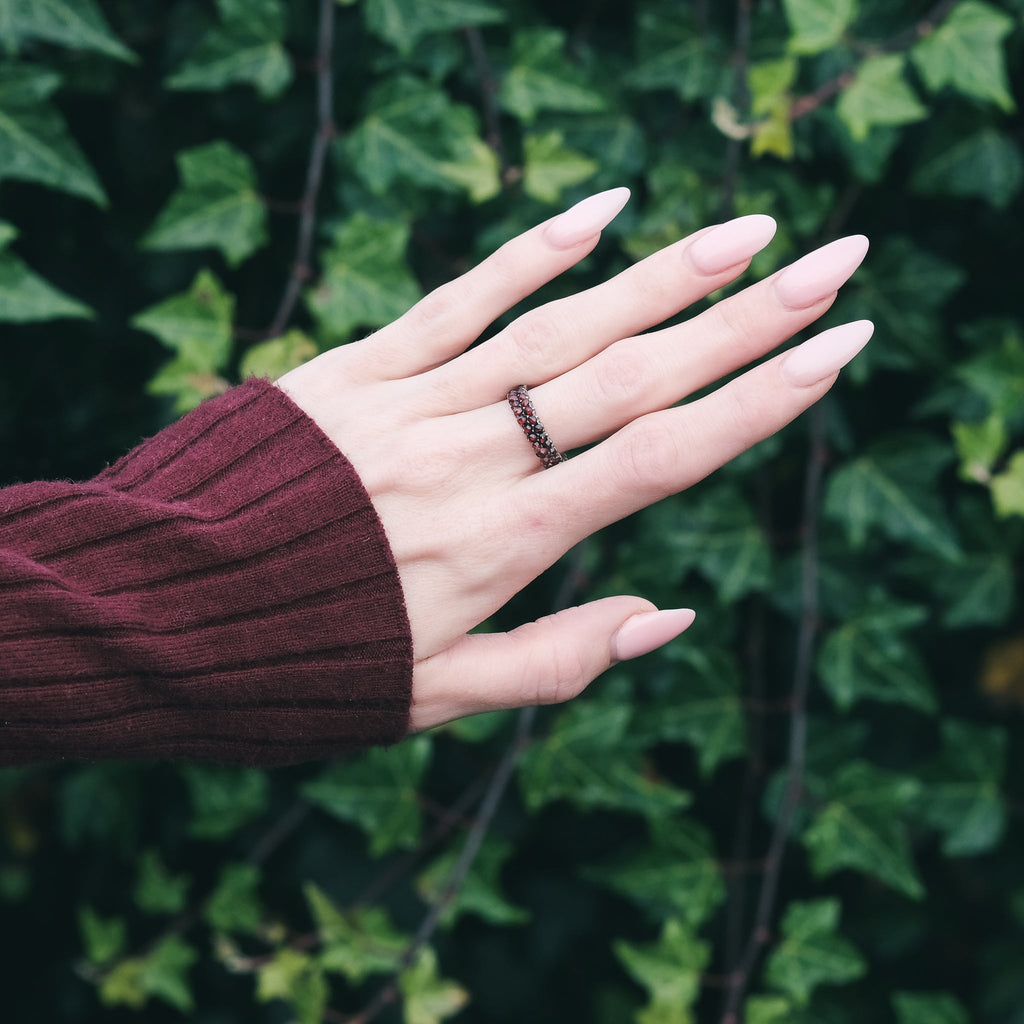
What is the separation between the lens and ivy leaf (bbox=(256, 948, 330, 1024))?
0.97 m

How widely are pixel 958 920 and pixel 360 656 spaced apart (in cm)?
104

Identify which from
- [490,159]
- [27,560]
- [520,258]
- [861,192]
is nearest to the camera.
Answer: [27,560]

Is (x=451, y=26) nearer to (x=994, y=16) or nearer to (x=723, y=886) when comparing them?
(x=994, y=16)

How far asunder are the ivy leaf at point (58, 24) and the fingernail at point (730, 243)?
57cm

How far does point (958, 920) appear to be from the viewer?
1268 mm

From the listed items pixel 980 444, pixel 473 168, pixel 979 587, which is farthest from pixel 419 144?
pixel 979 587

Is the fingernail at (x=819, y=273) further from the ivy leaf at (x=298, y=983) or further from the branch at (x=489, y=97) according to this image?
the ivy leaf at (x=298, y=983)

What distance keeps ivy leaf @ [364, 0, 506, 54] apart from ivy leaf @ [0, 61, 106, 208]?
33cm

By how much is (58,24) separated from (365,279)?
1.22ft

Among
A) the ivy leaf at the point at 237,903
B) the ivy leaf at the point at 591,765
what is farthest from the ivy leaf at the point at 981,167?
the ivy leaf at the point at 237,903

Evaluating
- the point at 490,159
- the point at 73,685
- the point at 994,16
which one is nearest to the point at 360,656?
the point at 73,685

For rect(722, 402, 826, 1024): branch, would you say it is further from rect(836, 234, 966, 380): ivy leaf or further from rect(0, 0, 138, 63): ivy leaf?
rect(0, 0, 138, 63): ivy leaf

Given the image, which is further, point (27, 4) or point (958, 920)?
point (958, 920)

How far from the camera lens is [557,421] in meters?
0.79
